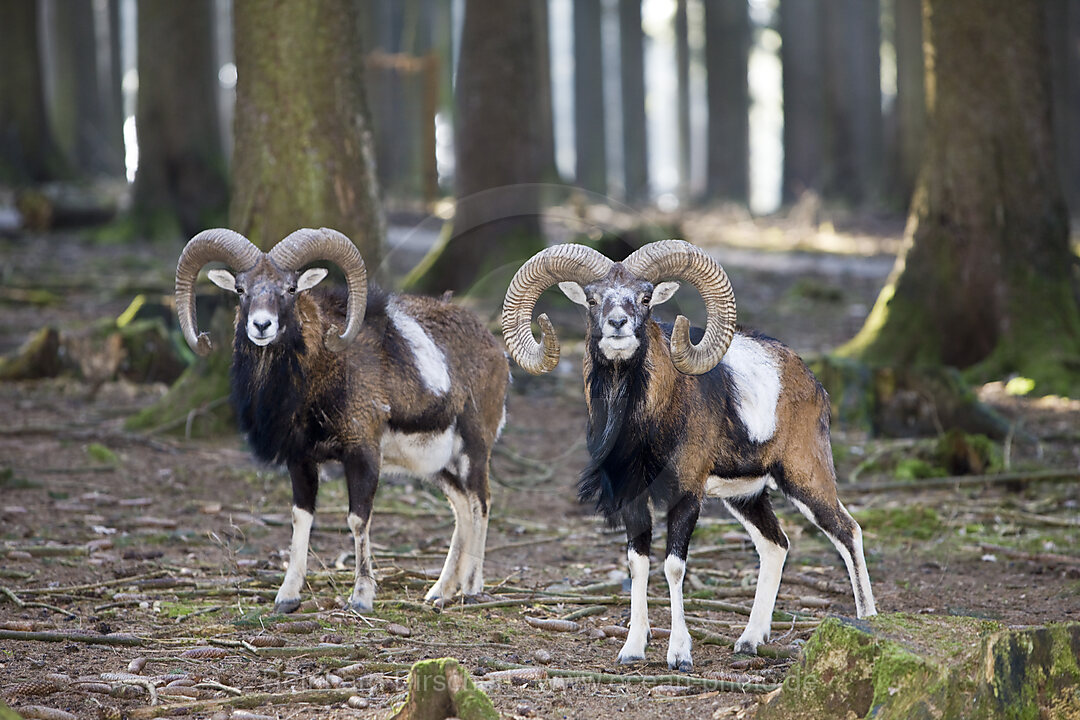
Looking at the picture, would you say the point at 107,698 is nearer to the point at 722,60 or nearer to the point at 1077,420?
the point at 1077,420

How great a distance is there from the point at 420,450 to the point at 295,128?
4237mm

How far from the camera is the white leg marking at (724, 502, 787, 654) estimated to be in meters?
7.05

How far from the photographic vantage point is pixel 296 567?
25.5ft

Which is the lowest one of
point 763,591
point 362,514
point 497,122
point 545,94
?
point 763,591

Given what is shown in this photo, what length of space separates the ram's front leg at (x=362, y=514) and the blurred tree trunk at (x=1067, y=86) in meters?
21.7

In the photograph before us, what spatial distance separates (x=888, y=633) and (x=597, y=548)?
4453 mm

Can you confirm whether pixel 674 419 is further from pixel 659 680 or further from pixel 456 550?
pixel 456 550

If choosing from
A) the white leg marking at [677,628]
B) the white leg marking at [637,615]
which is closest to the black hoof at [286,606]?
the white leg marking at [637,615]

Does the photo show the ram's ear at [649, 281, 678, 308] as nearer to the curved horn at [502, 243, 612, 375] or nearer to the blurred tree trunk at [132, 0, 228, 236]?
the curved horn at [502, 243, 612, 375]

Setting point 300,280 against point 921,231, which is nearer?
point 300,280

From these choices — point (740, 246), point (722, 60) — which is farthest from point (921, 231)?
point (722, 60)

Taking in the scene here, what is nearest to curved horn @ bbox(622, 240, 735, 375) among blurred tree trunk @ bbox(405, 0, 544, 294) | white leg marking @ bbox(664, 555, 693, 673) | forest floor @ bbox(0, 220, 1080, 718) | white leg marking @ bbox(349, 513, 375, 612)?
white leg marking @ bbox(664, 555, 693, 673)

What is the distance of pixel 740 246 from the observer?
28.9m

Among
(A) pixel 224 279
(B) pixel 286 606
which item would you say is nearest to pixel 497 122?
(A) pixel 224 279
